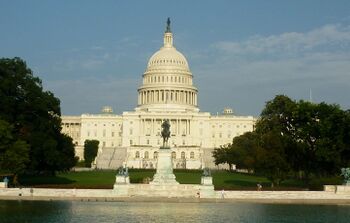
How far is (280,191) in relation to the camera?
2078 inches

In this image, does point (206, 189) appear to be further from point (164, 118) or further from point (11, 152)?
point (164, 118)

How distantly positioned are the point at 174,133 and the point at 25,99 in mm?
98994

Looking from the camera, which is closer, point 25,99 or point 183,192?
point 183,192

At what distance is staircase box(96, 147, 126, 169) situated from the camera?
13311cm

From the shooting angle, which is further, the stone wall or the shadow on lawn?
the shadow on lawn

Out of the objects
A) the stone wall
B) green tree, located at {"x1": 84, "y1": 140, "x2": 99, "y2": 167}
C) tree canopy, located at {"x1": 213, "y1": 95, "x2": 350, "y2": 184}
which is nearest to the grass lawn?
tree canopy, located at {"x1": 213, "y1": 95, "x2": 350, "y2": 184}

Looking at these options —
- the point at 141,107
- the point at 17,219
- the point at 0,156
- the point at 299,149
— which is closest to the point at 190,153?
the point at 141,107

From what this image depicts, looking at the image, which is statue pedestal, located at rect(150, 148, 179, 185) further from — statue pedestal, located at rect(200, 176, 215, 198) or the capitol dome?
the capitol dome

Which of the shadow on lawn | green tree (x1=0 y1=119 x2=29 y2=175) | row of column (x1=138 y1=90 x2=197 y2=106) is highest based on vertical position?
row of column (x1=138 y1=90 x2=197 y2=106)

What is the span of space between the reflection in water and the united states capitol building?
11105 cm

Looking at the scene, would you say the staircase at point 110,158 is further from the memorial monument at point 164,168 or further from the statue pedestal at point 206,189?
the statue pedestal at point 206,189

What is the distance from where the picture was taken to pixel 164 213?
37719 millimetres

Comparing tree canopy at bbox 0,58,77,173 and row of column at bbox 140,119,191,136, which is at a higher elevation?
row of column at bbox 140,119,191,136

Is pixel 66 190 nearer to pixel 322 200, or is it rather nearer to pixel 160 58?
pixel 322 200
